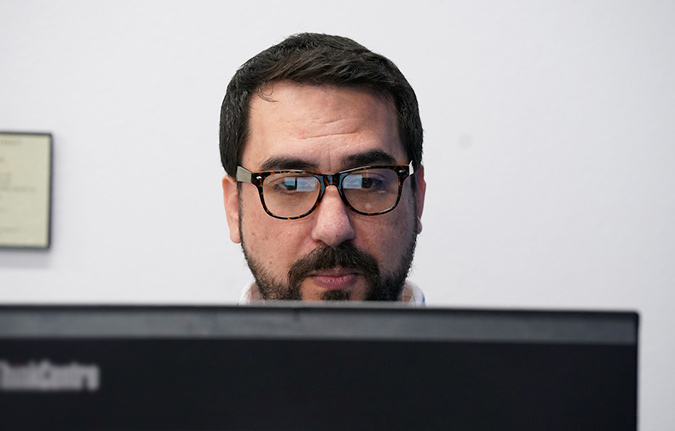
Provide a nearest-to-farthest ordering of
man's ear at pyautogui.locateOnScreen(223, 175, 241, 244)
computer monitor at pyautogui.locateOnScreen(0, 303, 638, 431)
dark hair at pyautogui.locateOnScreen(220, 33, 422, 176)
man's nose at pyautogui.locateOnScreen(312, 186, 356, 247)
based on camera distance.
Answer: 1. computer monitor at pyautogui.locateOnScreen(0, 303, 638, 431)
2. man's nose at pyautogui.locateOnScreen(312, 186, 356, 247)
3. dark hair at pyautogui.locateOnScreen(220, 33, 422, 176)
4. man's ear at pyautogui.locateOnScreen(223, 175, 241, 244)

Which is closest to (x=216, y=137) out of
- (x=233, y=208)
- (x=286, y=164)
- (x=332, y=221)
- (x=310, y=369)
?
(x=233, y=208)

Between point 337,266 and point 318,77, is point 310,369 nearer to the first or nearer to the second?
point 337,266

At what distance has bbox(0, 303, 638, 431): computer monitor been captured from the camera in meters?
0.33

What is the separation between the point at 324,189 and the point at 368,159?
0.11 m

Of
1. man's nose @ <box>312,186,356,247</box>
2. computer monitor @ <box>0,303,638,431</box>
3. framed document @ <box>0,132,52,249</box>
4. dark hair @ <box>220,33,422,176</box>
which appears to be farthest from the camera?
framed document @ <box>0,132,52,249</box>

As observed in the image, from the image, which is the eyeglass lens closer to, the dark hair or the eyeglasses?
the eyeglasses

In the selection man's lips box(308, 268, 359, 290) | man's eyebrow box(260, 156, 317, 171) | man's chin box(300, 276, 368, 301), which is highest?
man's eyebrow box(260, 156, 317, 171)

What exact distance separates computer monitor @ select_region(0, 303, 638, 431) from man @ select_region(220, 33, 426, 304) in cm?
62

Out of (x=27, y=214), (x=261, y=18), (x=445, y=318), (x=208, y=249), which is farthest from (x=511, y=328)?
(x=27, y=214)

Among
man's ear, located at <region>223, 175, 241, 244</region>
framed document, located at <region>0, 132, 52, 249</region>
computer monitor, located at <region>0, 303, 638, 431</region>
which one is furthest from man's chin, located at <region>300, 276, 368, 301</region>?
framed document, located at <region>0, 132, 52, 249</region>

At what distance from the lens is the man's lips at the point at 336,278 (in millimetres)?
977

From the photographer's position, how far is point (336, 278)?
3.20 feet

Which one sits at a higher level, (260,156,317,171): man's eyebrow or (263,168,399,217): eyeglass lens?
(260,156,317,171): man's eyebrow

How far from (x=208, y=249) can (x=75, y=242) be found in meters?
0.40
